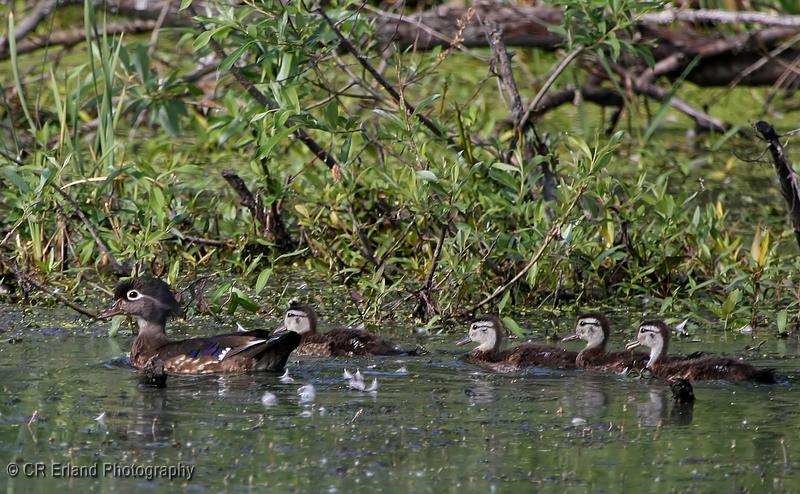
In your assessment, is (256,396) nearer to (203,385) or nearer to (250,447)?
(203,385)

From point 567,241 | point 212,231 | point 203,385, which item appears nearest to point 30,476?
point 203,385

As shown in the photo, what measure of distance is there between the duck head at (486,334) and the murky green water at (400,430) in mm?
272

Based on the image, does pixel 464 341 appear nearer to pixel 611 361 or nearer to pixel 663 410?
pixel 611 361

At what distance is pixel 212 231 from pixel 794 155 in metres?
5.85

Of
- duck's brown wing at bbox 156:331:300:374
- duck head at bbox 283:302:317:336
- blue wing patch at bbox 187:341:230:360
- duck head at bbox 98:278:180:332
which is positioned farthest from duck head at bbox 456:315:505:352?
duck head at bbox 98:278:180:332

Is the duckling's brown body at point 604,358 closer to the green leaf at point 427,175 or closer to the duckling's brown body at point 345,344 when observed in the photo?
the duckling's brown body at point 345,344

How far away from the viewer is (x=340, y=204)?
10.2 meters

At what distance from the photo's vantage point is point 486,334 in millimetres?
8570

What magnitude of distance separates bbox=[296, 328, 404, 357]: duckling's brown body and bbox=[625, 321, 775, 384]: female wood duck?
1.35 metres

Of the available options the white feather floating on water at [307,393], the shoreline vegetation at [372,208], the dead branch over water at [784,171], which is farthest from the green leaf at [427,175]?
the dead branch over water at [784,171]

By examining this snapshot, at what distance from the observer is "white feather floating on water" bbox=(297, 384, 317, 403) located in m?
7.18

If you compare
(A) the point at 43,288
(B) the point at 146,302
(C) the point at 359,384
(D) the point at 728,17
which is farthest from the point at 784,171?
(A) the point at 43,288

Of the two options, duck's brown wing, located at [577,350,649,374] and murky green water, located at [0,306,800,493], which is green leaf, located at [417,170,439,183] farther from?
duck's brown wing, located at [577,350,649,374]

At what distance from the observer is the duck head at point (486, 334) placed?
847cm
